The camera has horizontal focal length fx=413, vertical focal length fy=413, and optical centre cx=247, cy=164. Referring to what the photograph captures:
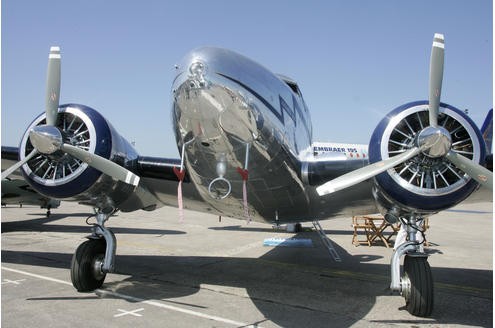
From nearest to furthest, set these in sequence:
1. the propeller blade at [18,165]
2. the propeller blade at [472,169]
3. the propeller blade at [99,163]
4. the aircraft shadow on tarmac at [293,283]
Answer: the propeller blade at [472,169], the aircraft shadow on tarmac at [293,283], the propeller blade at [99,163], the propeller blade at [18,165]

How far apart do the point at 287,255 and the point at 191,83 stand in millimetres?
8327

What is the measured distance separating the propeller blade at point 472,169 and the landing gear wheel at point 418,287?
5.32 feet

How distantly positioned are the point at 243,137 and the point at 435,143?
250 centimetres

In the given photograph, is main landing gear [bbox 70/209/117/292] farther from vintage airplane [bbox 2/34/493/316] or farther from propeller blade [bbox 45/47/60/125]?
propeller blade [bbox 45/47/60/125]

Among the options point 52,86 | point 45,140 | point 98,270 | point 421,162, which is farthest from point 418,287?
point 52,86

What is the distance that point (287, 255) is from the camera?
1224 cm

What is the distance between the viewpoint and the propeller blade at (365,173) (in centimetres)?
554

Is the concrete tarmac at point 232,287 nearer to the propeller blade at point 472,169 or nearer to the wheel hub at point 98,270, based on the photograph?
the wheel hub at point 98,270

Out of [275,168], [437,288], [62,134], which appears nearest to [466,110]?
[275,168]

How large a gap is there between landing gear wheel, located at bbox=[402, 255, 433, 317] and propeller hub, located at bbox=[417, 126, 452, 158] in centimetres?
194

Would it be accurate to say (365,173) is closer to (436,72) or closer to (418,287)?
(436,72)

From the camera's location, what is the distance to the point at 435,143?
5.36 metres

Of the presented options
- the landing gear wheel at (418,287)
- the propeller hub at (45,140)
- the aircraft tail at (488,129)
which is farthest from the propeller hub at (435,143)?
the propeller hub at (45,140)

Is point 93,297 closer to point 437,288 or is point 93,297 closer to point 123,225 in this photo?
point 437,288
